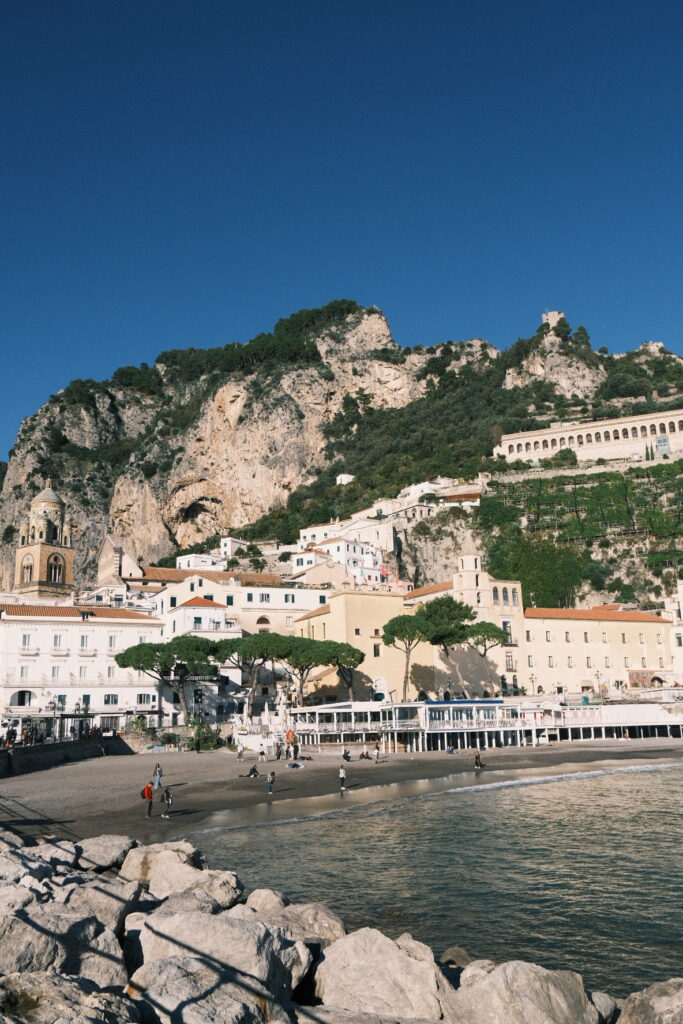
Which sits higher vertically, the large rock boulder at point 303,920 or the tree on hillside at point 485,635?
the tree on hillside at point 485,635

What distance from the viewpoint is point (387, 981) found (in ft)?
35.0

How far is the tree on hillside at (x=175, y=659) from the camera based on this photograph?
5225 cm

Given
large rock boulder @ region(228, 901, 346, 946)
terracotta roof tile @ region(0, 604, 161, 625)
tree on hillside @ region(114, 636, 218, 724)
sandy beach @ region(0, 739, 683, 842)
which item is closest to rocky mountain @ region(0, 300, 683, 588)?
terracotta roof tile @ region(0, 604, 161, 625)

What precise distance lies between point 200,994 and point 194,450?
5228 inches

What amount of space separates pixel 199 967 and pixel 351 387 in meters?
144

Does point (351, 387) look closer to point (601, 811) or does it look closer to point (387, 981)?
point (601, 811)

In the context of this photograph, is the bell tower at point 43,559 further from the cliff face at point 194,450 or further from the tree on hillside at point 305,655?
the tree on hillside at point 305,655

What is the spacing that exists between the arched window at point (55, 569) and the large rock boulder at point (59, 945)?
80.9m

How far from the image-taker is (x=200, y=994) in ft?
28.2

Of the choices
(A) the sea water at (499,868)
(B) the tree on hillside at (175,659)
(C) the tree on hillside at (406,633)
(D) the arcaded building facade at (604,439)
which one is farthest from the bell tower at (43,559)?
(A) the sea water at (499,868)

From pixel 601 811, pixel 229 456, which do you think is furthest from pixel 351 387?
pixel 601 811

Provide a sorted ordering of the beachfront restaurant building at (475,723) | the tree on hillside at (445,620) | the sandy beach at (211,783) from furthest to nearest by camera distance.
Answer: the tree on hillside at (445,620), the beachfront restaurant building at (475,723), the sandy beach at (211,783)

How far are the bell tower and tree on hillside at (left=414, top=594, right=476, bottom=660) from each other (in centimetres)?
4329

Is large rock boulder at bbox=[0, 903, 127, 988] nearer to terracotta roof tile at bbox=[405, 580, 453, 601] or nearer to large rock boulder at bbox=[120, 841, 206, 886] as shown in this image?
large rock boulder at bbox=[120, 841, 206, 886]
